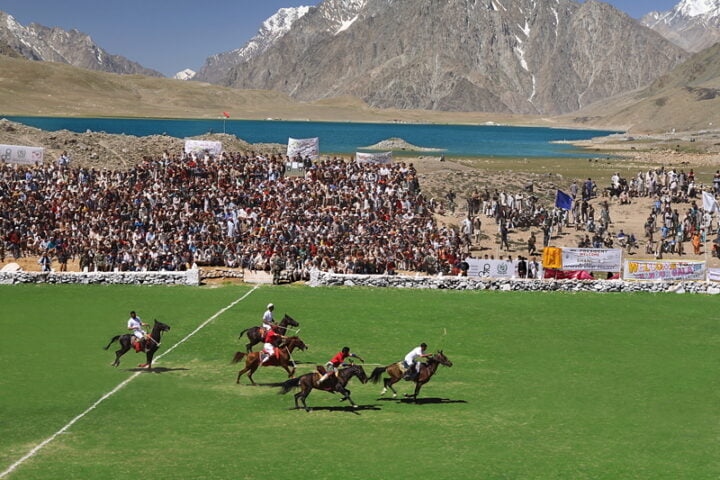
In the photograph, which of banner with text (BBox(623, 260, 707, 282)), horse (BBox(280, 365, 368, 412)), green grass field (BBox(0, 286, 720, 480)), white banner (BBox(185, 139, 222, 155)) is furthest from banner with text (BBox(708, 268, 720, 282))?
white banner (BBox(185, 139, 222, 155))

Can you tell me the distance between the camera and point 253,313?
3622cm

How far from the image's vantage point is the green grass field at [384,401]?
19453mm

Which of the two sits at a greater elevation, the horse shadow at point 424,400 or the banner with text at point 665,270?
the banner with text at point 665,270

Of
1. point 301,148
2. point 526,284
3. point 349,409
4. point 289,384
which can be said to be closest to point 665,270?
point 526,284

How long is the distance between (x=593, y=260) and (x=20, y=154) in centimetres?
3933

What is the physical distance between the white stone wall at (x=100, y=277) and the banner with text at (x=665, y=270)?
68.9 ft

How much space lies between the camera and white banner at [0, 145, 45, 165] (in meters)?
59.4

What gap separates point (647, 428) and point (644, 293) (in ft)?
68.9

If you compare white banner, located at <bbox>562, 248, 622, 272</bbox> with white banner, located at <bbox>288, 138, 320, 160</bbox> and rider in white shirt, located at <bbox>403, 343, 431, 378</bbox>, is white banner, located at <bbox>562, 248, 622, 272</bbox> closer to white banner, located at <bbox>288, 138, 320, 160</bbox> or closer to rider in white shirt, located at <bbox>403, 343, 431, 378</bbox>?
white banner, located at <bbox>288, 138, 320, 160</bbox>

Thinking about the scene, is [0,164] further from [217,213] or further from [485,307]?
[485,307]

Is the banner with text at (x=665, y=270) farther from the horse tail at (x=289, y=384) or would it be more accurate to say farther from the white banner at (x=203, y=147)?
the white banner at (x=203, y=147)

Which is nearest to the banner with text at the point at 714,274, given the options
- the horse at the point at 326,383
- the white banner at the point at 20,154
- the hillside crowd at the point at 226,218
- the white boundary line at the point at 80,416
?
the hillside crowd at the point at 226,218

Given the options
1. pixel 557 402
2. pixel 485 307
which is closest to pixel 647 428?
pixel 557 402

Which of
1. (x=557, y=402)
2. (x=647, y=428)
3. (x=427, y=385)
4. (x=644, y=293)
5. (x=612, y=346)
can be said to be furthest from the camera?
(x=644, y=293)
